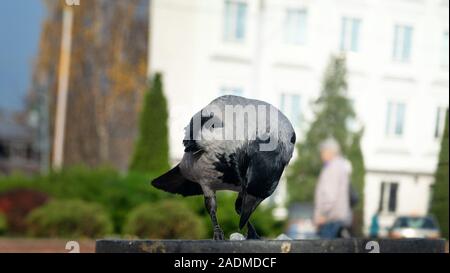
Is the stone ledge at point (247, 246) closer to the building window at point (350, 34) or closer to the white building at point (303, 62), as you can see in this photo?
the white building at point (303, 62)

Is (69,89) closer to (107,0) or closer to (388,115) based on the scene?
(107,0)

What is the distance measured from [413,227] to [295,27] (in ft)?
29.4

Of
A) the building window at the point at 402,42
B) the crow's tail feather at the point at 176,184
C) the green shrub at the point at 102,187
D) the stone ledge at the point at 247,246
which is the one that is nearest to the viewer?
the stone ledge at the point at 247,246

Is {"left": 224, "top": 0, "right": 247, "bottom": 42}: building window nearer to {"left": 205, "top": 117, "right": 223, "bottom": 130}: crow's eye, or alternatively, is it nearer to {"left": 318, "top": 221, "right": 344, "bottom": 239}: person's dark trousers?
{"left": 318, "top": 221, "right": 344, "bottom": 239}: person's dark trousers

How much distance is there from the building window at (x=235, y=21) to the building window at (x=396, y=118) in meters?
4.86

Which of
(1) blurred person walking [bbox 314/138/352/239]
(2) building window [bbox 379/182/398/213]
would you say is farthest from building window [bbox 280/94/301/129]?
(1) blurred person walking [bbox 314/138/352/239]

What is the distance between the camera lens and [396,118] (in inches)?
877

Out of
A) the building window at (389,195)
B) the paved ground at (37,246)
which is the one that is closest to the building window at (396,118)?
the building window at (389,195)

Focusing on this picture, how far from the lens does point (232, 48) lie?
23.5 meters

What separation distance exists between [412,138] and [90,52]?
17761 millimetres

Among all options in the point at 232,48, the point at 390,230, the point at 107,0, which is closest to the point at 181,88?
the point at 232,48

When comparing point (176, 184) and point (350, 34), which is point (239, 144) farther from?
point (350, 34)

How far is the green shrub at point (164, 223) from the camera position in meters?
15.9

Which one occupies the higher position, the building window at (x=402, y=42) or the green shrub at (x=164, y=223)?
the building window at (x=402, y=42)
